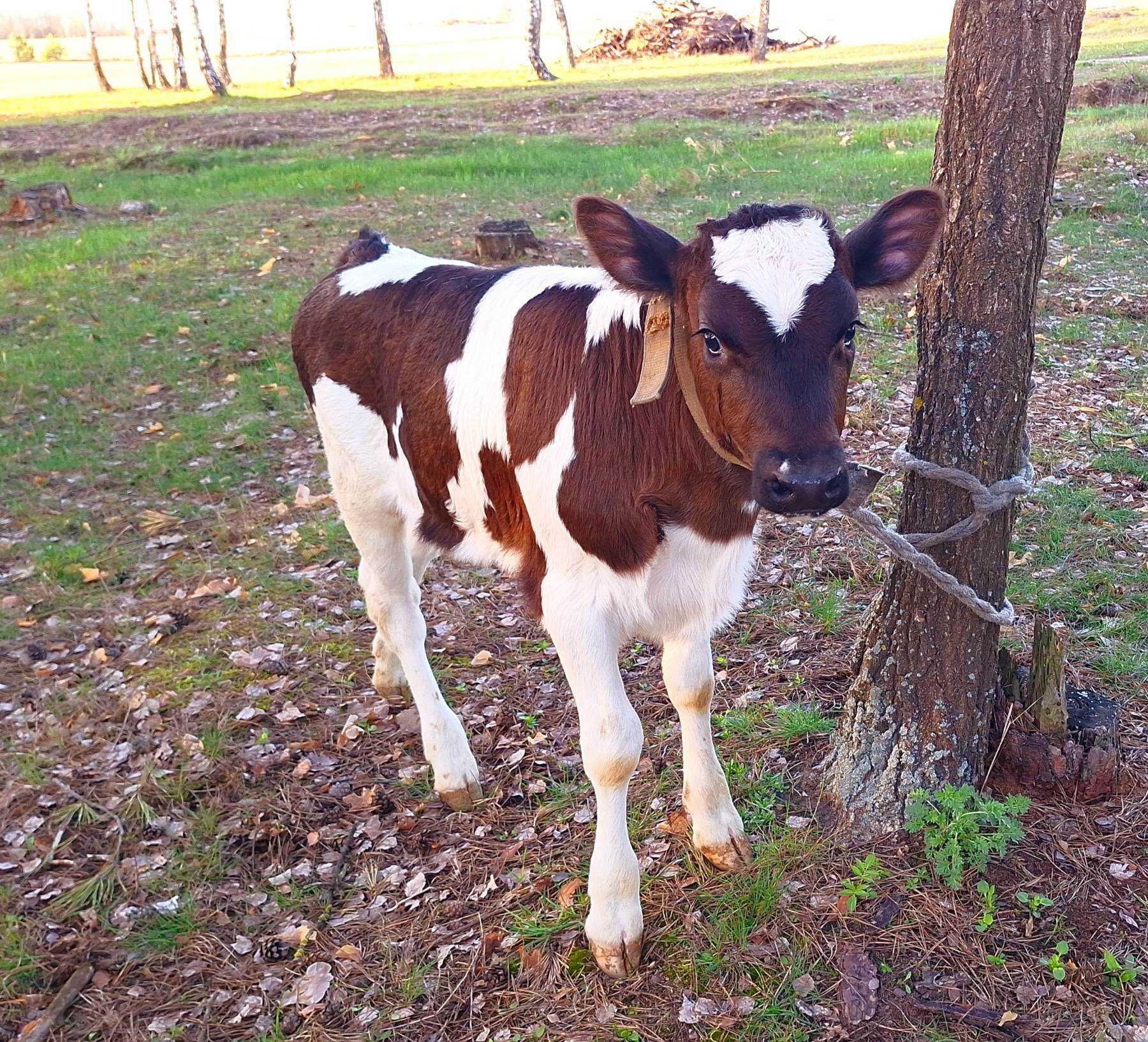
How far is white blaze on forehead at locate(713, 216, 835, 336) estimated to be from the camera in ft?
9.25

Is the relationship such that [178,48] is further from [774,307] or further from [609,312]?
[774,307]

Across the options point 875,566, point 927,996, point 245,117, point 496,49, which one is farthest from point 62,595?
point 496,49

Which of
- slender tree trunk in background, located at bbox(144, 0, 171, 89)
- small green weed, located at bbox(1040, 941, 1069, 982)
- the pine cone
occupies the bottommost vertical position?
the pine cone

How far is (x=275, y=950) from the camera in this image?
12.2 ft

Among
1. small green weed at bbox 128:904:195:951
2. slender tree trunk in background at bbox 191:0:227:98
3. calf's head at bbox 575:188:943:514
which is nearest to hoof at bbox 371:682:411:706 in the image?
small green weed at bbox 128:904:195:951

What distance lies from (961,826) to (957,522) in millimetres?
1094

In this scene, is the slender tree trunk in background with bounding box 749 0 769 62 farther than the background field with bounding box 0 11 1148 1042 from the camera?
Yes

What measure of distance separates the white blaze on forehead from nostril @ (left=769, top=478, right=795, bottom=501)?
46cm

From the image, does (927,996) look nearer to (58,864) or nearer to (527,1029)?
(527,1029)

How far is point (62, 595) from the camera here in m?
6.11

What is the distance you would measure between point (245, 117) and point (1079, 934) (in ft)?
92.2

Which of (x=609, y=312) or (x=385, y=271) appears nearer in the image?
(x=609, y=312)

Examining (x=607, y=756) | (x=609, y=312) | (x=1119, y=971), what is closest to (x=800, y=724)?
(x=607, y=756)

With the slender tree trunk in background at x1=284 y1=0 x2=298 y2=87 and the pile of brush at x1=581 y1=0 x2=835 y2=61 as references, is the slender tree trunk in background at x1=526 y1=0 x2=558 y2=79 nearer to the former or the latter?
the slender tree trunk in background at x1=284 y1=0 x2=298 y2=87
